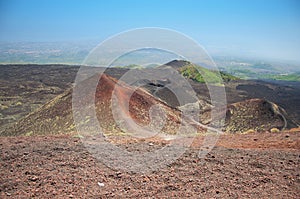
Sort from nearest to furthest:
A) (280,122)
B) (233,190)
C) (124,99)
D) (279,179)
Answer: (233,190) → (279,179) → (124,99) → (280,122)

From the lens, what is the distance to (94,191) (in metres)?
5.31

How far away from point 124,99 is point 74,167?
963 centimetres

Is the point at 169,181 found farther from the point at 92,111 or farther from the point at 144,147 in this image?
the point at 92,111

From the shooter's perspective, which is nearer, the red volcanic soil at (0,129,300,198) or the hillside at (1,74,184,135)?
the red volcanic soil at (0,129,300,198)

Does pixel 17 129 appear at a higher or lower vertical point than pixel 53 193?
lower

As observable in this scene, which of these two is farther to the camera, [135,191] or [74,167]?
[74,167]

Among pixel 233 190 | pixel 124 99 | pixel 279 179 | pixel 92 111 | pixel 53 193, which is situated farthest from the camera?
pixel 124 99

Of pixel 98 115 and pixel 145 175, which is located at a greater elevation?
pixel 145 175

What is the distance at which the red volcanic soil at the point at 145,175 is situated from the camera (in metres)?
5.33

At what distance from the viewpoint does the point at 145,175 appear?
611cm

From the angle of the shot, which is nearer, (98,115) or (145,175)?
(145,175)

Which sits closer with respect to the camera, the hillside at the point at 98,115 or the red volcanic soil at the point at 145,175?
the red volcanic soil at the point at 145,175

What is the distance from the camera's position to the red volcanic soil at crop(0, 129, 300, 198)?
17.5 feet

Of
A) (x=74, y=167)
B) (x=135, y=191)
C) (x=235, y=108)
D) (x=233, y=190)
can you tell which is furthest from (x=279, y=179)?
(x=235, y=108)
